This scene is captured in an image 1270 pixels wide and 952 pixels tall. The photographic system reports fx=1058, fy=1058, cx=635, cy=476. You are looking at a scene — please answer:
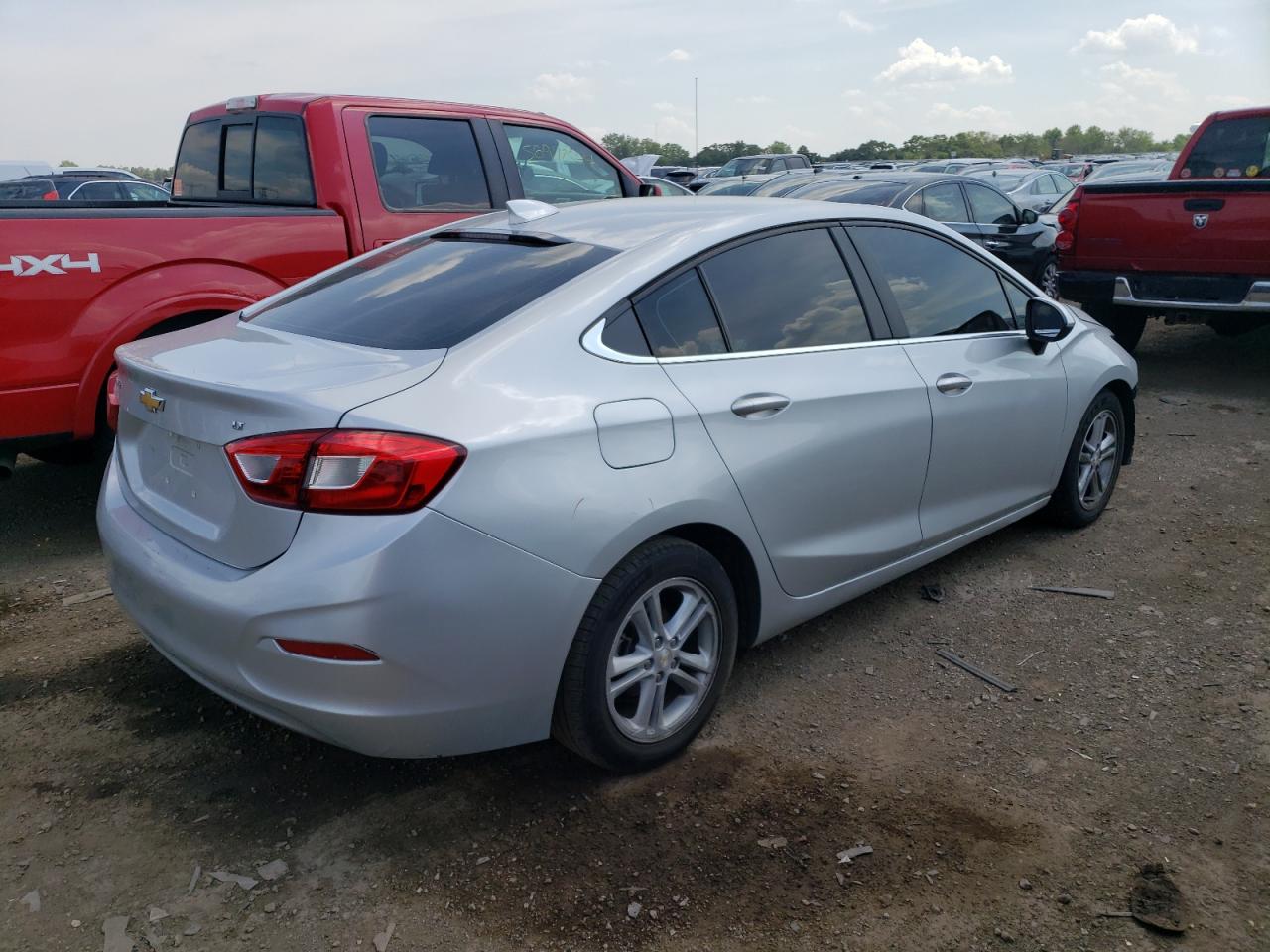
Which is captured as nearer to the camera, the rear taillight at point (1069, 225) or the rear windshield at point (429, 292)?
the rear windshield at point (429, 292)

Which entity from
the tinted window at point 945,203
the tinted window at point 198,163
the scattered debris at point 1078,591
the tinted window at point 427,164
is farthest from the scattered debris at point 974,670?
the tinted window at point 945,203

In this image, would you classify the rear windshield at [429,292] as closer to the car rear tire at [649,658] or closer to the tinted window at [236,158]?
the car rear tire at [649,658]

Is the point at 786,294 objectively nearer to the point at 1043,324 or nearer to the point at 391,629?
the point at 1043,324

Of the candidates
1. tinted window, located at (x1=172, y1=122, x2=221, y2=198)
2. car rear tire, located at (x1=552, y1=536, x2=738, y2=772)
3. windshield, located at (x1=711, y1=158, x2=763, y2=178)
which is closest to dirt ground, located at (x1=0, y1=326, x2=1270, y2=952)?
car rear tire, located at (x1=552, y1=536, x2=738, y2=772)

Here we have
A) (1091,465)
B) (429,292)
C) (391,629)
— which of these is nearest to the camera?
(391,629)

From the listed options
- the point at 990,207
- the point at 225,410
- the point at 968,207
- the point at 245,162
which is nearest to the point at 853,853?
the point at 225,410

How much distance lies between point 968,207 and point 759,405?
922 centimetres

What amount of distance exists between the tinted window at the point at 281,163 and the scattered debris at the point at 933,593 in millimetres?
3604

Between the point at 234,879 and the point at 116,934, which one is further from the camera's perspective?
the point at 234,879

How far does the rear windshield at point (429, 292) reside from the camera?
291 cm

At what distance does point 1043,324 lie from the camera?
4281 mm

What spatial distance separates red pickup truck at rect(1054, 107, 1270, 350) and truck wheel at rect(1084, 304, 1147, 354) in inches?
0.5

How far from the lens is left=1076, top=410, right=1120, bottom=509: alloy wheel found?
4.82 metres

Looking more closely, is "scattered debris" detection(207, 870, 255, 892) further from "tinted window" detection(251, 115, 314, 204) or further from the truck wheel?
the truck wheel
